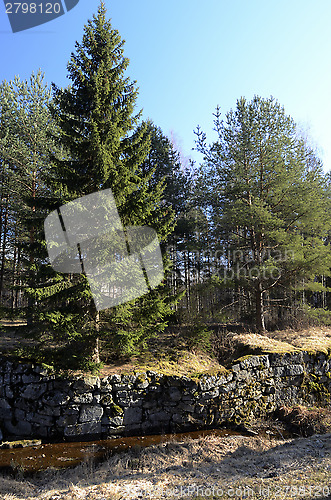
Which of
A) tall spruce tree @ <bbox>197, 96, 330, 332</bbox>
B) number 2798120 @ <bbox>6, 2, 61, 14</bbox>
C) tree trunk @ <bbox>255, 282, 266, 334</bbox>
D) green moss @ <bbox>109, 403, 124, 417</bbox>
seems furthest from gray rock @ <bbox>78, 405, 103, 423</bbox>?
number 2798120 @ <bbox>6, 2, 61, 14</bbox>

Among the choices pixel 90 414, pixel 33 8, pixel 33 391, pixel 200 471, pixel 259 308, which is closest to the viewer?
pixel 200 471

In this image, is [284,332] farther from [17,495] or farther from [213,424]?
[17,495]

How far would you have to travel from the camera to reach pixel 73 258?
27.8 feet

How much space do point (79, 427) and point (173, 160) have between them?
1456cm

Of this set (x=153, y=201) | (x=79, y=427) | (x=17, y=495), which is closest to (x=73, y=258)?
(x=153, y=201)

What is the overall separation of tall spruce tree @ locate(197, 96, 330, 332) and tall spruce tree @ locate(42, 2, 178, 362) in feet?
14.5

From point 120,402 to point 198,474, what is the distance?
121 inches

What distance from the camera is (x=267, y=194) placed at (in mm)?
12836

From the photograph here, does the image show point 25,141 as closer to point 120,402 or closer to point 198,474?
point 120,402

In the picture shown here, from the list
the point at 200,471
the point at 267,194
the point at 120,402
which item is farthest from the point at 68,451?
the point at 267,194

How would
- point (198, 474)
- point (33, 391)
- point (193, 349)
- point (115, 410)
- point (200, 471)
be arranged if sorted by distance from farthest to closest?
point (193, 349) < point (33, 391) < point (115, 410) < point (200, 471) < point (198, 474)

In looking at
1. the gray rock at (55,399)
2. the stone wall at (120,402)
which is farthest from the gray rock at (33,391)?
the gray rock at (55,399)

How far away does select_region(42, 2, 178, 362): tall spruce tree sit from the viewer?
27.1ft

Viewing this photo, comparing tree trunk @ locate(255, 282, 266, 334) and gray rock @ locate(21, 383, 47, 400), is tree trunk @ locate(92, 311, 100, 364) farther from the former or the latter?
tree trunk @ locate(255, 282, 266, 334)
